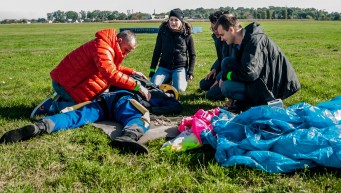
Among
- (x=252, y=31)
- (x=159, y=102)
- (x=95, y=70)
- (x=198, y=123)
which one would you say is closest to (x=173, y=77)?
(x=159, y=102)

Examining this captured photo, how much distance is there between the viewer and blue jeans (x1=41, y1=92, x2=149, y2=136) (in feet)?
16.9

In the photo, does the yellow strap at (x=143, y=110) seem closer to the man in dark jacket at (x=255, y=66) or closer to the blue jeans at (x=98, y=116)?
the blue jeans at (x=98, y=116)

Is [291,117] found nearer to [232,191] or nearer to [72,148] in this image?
[232,191]

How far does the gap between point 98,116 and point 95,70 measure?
0.79 m

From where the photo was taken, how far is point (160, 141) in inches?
191

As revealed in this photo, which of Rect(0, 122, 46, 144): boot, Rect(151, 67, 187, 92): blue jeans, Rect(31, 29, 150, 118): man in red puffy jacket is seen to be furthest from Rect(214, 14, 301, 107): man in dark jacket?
Rect(0, 122, 46, 144): boot

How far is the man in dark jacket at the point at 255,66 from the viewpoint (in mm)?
5703

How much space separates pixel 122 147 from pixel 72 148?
24.6 inches

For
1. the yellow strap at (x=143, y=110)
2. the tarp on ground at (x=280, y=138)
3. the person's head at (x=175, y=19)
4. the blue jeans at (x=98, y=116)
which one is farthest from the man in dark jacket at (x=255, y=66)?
the person's head at (x=175, y=19)

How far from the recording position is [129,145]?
14.6 feet

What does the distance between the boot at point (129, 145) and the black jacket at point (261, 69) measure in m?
2.16

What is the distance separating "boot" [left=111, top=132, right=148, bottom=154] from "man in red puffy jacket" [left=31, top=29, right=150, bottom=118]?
138cm

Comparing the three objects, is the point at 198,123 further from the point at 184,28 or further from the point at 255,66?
the point at 184,28

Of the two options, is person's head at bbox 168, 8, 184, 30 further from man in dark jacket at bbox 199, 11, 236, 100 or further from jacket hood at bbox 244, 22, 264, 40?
jacket hood at bbox 244, 22, 264, 40
